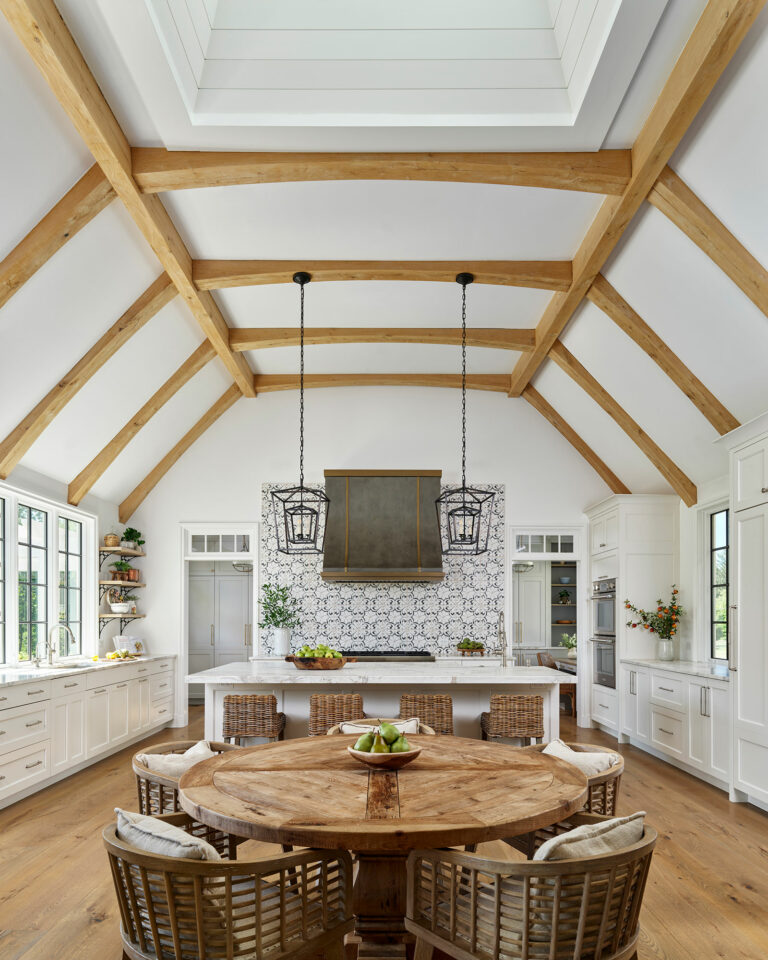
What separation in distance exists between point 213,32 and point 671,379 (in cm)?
398

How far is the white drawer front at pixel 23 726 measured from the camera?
516 cm

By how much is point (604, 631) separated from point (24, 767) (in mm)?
5500

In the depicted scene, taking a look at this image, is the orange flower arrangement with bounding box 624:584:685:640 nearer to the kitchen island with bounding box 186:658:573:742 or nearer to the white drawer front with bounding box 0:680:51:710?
the kitchen island with bounding box 186:658:573:742

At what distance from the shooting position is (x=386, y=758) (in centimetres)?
303

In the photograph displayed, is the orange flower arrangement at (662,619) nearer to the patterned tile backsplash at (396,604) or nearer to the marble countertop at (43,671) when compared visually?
the patterned tile backsplash at (396,604)

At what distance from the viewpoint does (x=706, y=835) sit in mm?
4664

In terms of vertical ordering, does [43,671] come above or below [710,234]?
below

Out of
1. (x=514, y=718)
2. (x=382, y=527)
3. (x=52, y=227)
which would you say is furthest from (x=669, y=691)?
(x=52, y=227)

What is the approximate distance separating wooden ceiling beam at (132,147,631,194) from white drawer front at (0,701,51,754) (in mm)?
3415

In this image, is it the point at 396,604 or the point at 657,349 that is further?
the point at 396,604

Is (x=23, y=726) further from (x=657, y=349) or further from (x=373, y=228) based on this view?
(x=657, y=349)

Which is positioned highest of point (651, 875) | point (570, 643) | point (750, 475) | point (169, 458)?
point (169, 458)

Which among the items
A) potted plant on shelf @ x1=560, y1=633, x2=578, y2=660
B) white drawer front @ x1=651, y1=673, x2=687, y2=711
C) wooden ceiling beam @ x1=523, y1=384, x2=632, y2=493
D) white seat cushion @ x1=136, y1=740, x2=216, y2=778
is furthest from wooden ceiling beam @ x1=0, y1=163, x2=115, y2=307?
potted plant on shelf @ x1=560, y1=633, x2=578, y2=660

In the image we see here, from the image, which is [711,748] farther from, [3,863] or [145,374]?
[145,374]
